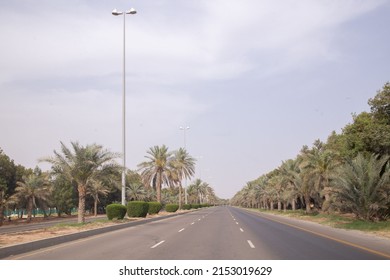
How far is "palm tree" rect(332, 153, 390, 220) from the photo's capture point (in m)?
25.1

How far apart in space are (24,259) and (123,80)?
22.9 meters

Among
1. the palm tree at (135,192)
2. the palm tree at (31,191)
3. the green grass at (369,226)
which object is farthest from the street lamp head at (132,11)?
the palm tree at (135,192)

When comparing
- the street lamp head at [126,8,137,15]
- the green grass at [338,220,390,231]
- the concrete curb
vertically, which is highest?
the street lamp head at [126,8,137,15]

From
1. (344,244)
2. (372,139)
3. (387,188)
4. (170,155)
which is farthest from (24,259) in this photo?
(170,155)

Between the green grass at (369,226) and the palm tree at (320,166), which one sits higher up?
the palm tree at (320,166)

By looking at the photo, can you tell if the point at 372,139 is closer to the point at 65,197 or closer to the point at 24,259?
the point at 24,259

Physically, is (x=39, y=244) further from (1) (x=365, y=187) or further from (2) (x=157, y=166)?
(2) (x=157, y=166)

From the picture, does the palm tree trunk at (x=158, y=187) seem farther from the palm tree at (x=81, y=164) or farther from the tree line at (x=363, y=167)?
the palm tree at (x=81, y=164)

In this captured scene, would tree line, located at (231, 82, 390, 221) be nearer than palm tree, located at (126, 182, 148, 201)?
Yes

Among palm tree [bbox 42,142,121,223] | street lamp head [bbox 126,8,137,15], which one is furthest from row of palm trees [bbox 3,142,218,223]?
street lamp head [bbox 126,8,137,15]

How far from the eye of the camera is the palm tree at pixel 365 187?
2511 centimetres

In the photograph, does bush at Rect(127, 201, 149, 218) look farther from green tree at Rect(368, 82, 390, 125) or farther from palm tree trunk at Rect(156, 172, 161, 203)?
green tree at Rect(368, 82, 390, 125)

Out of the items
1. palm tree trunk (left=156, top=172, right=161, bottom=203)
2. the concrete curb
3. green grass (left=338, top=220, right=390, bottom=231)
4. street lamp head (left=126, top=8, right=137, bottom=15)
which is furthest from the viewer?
palm tree trunk (left=156, top=172, right=161, bottom=203)

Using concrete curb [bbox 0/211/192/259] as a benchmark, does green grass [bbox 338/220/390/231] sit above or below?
below
